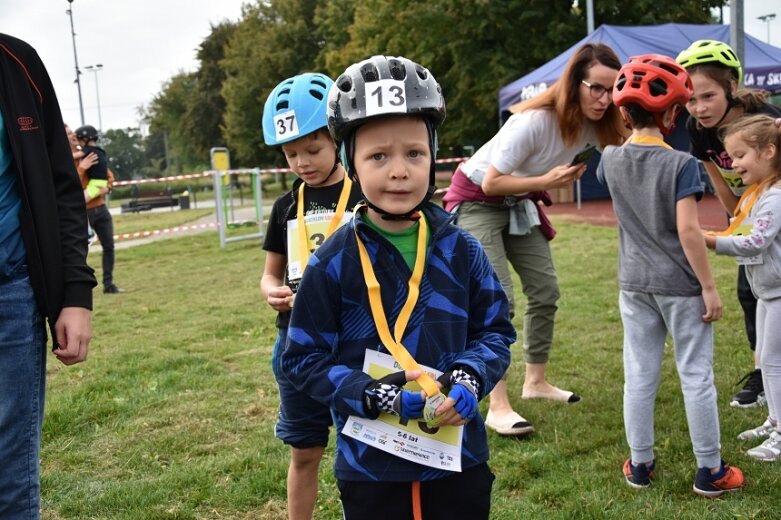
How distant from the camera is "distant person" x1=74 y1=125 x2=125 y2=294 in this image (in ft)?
33.3

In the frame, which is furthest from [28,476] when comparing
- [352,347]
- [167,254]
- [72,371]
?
[167,254]

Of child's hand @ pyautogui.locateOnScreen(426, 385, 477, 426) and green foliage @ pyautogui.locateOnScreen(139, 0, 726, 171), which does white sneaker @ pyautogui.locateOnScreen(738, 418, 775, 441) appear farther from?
green foliage @ pyautogui.locateOnScreen(139, 0, 726, 171)

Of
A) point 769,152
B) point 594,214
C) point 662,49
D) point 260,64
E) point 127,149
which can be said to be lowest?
point 594,214

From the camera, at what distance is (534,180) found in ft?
13.4

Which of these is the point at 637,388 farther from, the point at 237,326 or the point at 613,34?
the point at 613,34

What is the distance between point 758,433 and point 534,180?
187cm

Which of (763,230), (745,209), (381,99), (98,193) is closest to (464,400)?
(381,99)

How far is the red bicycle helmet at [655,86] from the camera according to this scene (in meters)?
3.24

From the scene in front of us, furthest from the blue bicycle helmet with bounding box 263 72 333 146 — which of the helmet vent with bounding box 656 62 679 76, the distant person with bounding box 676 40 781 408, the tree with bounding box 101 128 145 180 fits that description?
the tree with bounding box 101 128 145 180

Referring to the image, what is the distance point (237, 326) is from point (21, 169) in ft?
18.6

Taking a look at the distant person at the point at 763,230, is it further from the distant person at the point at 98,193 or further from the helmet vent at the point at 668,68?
the distant person at the point at 98,193

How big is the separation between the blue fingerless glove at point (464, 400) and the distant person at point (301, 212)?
1.02 metres

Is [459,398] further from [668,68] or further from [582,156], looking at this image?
[582,156]

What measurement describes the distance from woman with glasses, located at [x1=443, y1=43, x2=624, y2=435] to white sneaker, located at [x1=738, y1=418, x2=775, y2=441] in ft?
3.67
